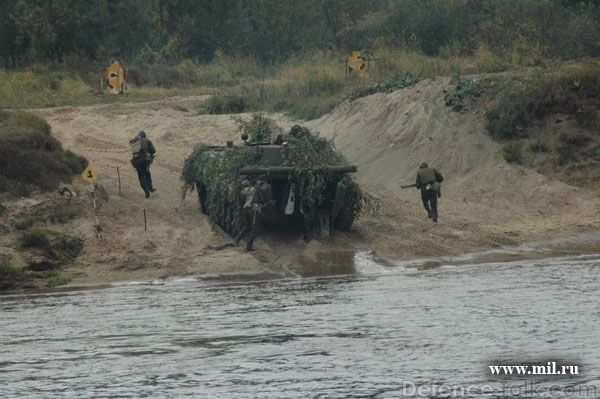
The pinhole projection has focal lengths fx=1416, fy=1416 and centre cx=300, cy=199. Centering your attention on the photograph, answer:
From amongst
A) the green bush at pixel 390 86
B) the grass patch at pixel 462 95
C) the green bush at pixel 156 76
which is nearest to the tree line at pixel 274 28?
the green bush at pixel 156 76

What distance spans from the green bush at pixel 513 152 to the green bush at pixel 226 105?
12790mm

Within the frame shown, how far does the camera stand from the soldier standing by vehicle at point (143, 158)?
28.0 metres

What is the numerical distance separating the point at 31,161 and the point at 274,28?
4181 centimetres

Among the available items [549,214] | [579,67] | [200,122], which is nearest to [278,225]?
[549,214]

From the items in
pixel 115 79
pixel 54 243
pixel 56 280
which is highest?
pixel 115 79

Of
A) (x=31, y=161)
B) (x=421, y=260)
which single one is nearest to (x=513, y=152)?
(x=421, y=260)

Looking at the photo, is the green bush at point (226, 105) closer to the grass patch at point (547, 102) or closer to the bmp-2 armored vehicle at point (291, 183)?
the grass patch at point (547, 102)

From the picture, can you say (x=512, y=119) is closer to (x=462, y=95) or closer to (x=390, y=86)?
(x=462, y=95)

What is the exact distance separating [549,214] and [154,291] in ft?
30.5

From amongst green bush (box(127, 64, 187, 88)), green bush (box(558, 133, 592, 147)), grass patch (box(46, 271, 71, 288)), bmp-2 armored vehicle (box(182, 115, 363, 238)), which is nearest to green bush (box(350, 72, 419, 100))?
green bush (box(558, 133, 592, 147))

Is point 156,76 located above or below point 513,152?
above

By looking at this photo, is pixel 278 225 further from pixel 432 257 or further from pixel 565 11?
A: pixel 565 11

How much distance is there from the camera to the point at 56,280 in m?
23.2

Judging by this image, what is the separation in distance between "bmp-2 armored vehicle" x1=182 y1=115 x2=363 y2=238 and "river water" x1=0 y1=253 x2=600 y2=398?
2.31 m
